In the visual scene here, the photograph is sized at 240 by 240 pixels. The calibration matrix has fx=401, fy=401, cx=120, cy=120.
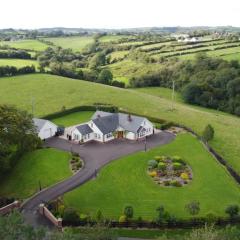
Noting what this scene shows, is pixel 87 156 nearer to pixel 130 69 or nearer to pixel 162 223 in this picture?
pixel 162 223

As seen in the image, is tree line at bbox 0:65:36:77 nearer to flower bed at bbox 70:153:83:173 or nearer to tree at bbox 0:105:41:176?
flower bed at bbox 70:153:83:173

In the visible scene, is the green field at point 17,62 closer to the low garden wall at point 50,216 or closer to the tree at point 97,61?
the tree at point 97,61

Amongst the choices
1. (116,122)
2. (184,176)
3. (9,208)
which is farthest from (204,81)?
(9,208)

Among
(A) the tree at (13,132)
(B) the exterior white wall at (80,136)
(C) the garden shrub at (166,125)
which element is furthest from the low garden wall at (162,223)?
(C) the garden shrub at (166,125)

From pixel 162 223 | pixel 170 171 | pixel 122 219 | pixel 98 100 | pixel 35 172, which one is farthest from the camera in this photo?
pixel 98 100

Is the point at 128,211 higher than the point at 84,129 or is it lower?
lower

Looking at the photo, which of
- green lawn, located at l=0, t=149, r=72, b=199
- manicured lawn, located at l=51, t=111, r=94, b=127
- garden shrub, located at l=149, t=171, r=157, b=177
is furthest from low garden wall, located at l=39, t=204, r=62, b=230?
manicured lawn, located at l=51, t=111, r=94, b=127

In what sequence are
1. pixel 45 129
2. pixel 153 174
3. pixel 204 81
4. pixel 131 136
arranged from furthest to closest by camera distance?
1. pixel 204 81
2. pixel 45 129
3. pixel 131 136
4. pixel 153 174
